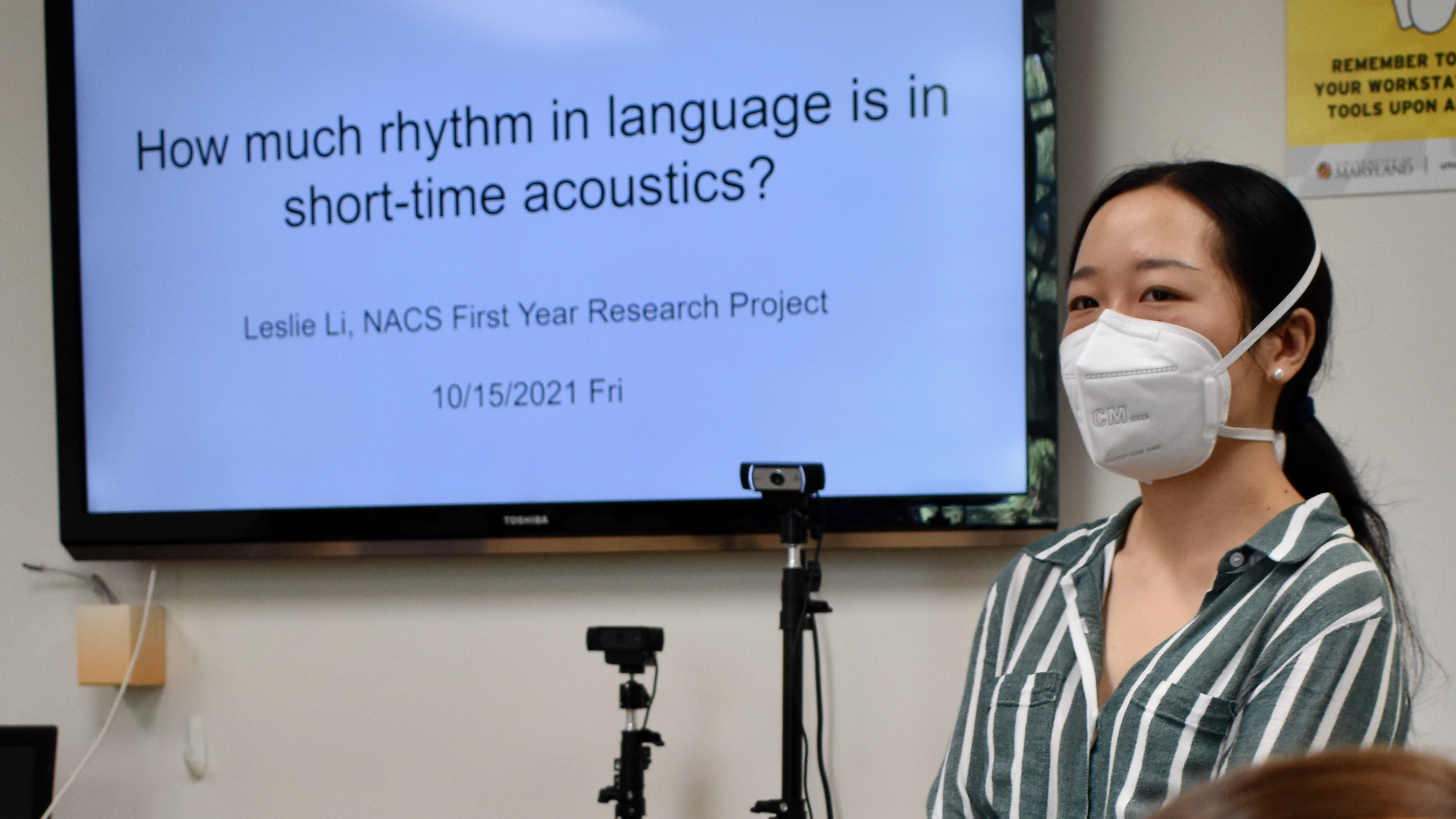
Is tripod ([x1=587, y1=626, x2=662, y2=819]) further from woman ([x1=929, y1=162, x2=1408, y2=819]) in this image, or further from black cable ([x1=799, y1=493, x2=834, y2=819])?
woman ([x1=929, y1=162, x2=1408, y2=819])

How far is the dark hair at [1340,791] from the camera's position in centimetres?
35

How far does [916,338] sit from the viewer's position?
1.86m

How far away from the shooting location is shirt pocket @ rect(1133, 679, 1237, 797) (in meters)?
1.14

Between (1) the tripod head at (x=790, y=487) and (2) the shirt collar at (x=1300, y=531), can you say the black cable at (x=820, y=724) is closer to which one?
(1) the tripod head at (x=790, y=487)

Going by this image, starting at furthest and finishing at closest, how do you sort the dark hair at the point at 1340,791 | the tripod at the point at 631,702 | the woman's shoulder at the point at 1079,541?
1. the tripod at the point at 631,702
2. the woman's shoulder at the point at 1079,541
3. the dark hair at the point at 1340,791

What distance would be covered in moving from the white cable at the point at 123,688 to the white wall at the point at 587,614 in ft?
0.07

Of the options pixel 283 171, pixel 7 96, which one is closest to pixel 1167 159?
pixel 283 171

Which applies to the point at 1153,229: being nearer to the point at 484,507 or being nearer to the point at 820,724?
the point at 820,724

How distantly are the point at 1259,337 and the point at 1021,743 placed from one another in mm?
497

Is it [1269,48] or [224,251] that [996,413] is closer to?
[1269,48]

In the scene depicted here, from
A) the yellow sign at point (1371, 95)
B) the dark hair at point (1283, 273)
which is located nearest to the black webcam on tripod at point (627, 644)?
the dark hair at point (1283, 273)

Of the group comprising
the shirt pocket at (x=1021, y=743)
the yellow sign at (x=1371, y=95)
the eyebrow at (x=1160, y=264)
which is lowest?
the shirt pocket at (x=1021, y=743)

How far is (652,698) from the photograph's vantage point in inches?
74.7

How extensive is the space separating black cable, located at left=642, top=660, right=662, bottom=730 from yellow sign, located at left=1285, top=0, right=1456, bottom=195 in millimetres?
1232
